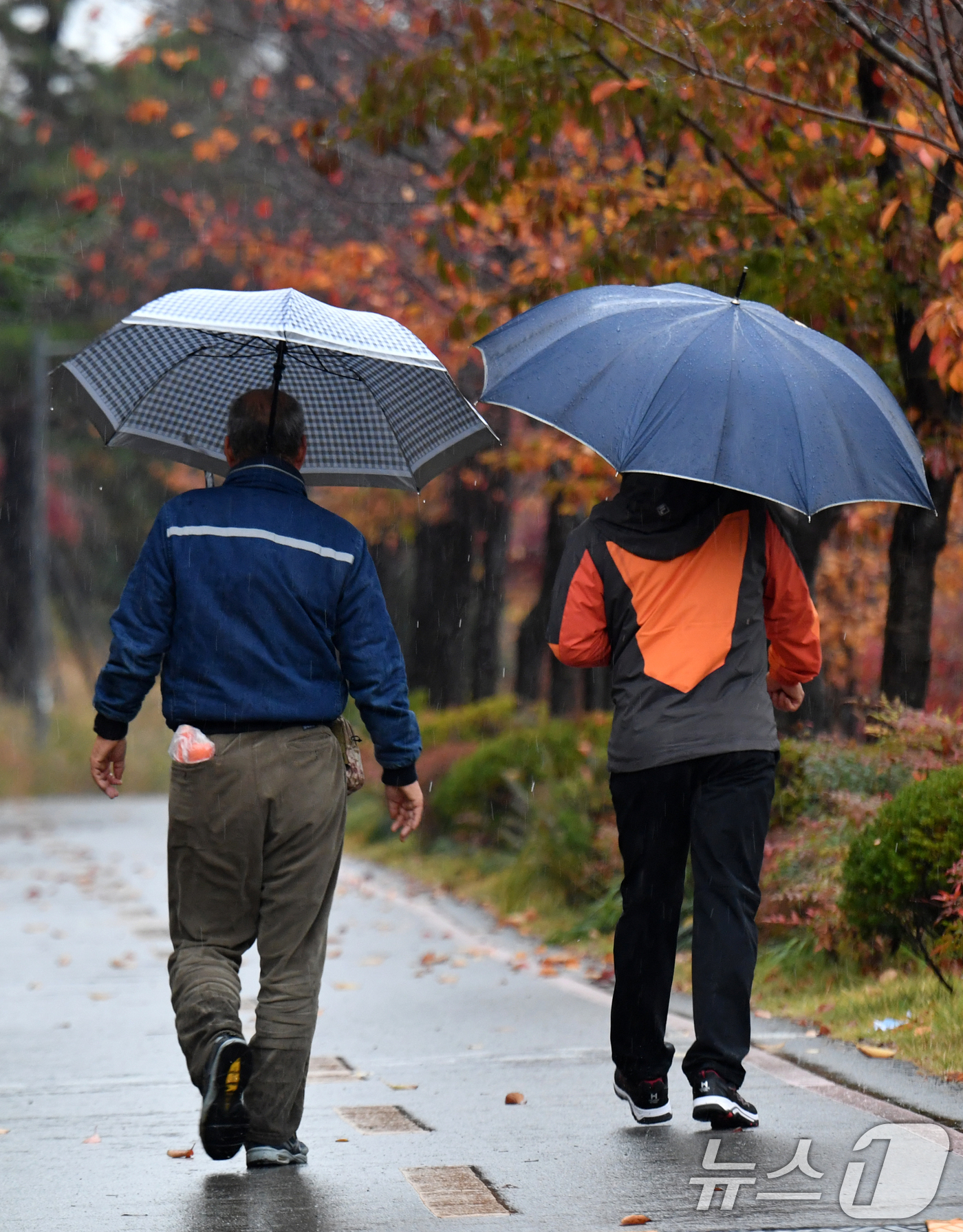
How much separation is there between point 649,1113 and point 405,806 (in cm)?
114

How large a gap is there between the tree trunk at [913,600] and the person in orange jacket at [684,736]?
3.71 meters

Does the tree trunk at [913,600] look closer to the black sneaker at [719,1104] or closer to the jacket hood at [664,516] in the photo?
the jacket hood at [664,516]

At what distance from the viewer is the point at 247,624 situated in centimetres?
452

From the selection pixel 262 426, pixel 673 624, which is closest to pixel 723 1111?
pixel 673 624

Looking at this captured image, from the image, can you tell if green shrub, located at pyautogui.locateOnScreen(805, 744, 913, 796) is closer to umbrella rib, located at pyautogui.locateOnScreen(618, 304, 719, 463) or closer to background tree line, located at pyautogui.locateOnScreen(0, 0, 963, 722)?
background tree line, located at pyautogui.locateOnScreen(0, 0, 963, 722)

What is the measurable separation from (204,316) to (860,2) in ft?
10.1

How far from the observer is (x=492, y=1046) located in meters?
6.59

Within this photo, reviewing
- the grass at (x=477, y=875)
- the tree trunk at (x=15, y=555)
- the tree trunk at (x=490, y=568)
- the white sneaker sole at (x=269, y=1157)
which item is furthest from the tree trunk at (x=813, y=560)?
the tree trunk at (x=15, y=555)

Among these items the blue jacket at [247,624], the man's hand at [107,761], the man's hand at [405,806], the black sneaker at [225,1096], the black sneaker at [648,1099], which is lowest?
the black sneaker at [648,1099]

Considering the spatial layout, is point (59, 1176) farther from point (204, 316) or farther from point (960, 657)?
point (960, 657)

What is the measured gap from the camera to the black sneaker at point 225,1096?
13.8 feet

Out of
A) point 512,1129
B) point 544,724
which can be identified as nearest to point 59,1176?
point 512,1129

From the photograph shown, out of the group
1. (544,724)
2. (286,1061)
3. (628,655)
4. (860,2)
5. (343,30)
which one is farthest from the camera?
(343,30)

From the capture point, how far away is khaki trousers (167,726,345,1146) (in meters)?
4.46
